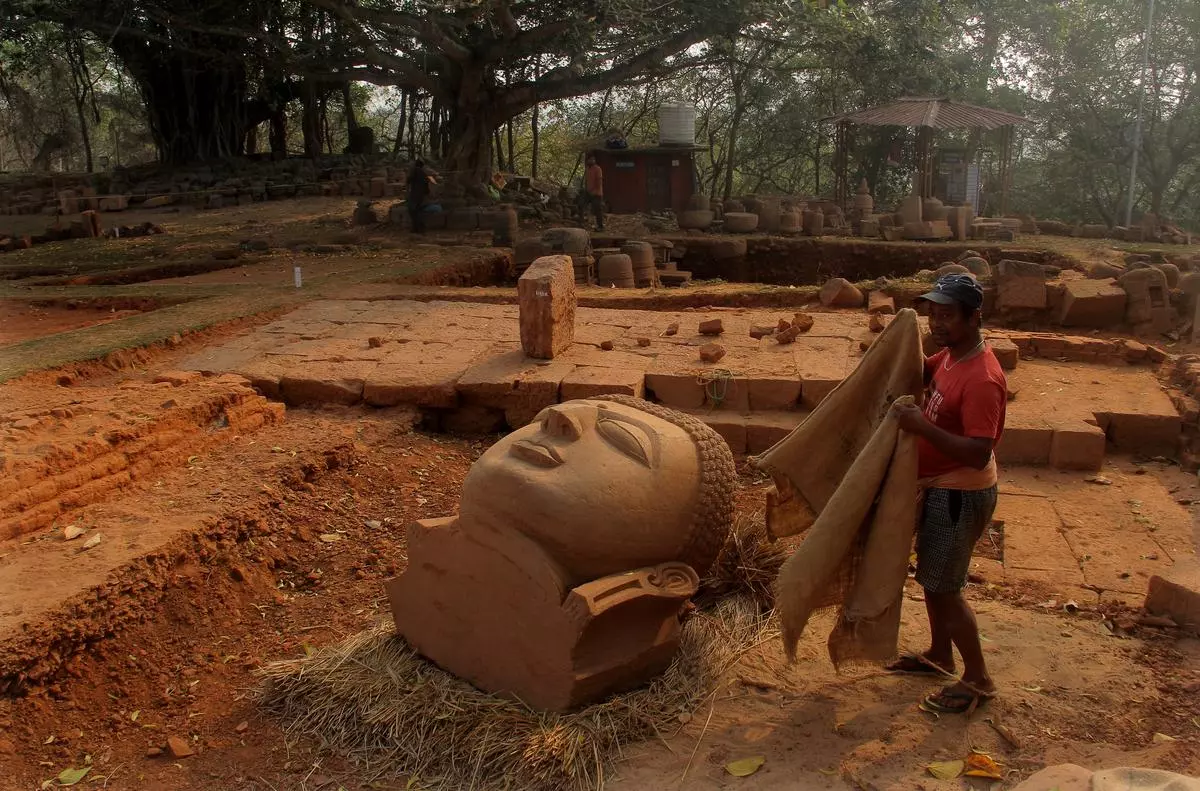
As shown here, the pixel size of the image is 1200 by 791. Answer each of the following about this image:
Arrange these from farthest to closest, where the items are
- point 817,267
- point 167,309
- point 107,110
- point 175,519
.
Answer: point 107,110, point 817,267, point 167,309, point 175,519

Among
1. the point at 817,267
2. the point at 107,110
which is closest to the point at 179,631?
the point at 817,267

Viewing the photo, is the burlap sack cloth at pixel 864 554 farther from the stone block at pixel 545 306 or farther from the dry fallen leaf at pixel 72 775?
the stone block at pixel 545 306

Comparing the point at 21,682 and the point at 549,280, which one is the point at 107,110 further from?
the point at 21,682

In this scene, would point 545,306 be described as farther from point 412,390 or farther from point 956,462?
point 956,462

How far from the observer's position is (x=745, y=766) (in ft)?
9.73

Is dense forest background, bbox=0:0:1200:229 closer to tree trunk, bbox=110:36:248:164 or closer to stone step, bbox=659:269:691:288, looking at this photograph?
tree trunk, bbox=110:36:248:164

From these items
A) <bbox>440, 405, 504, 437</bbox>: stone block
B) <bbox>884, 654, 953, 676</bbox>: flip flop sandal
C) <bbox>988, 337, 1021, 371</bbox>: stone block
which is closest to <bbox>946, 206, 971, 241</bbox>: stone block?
<bbox>988, 337, 1021, 371</bbox>: stone block

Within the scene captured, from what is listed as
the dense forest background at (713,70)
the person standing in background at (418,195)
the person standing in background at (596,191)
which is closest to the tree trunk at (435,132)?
the dense forest background at (713,70)

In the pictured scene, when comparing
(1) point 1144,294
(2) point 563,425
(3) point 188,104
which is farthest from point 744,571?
(3) point 188,104

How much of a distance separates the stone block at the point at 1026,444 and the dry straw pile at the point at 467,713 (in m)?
2.98

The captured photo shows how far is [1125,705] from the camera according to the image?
3219 millimetres

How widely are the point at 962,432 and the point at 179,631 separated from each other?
11.3 ft

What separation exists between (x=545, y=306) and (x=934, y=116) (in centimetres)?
1479

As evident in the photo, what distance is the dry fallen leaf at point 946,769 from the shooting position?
2.84 metres
